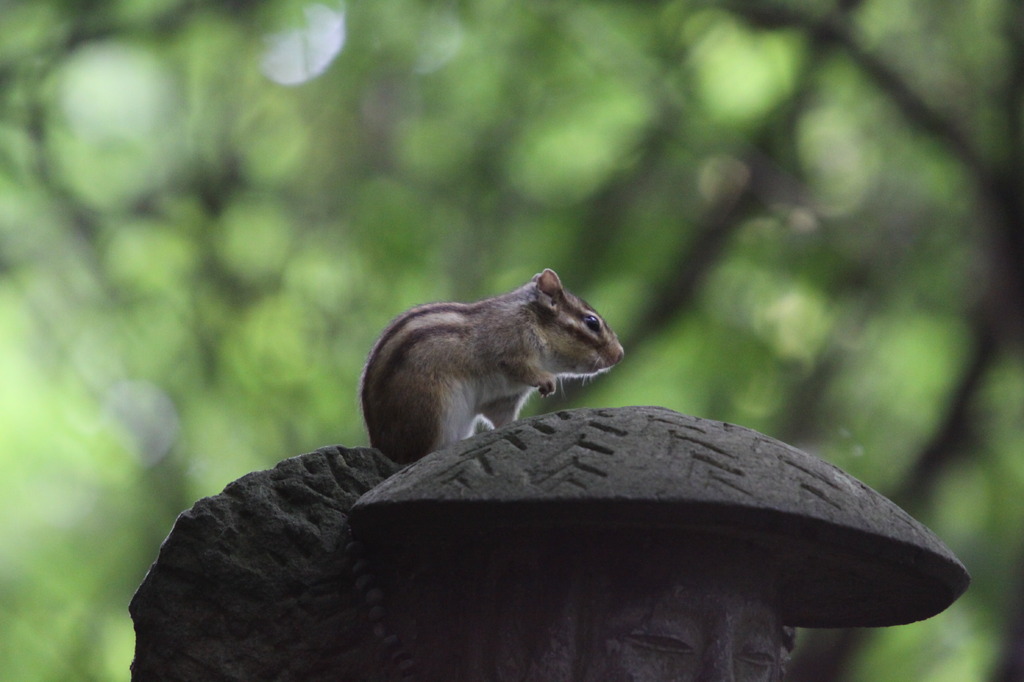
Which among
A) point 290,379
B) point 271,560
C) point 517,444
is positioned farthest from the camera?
point 290,379

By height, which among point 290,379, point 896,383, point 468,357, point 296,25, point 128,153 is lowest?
point 468,357

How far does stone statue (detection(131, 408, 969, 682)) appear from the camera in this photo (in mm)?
2701

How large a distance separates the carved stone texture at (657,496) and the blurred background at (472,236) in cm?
510

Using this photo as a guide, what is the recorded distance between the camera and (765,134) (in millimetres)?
9016

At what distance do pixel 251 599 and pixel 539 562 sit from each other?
78 centimetres

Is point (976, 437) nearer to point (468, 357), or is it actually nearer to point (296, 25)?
point (468, 357)

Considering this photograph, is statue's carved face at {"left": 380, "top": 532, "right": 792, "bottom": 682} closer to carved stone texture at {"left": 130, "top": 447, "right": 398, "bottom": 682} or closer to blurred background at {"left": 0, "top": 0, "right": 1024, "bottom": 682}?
carved stone texture at {"left": 130, "top": 447, "right": 398, "bottom": 682}

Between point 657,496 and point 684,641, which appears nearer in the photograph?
point 657,496

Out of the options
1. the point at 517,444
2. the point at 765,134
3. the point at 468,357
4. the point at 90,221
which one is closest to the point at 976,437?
the point at 765,134

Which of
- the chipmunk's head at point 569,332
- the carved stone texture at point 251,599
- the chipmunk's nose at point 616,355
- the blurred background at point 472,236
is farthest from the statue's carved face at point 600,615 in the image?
the blurred background at point 472,236

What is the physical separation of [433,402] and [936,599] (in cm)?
168

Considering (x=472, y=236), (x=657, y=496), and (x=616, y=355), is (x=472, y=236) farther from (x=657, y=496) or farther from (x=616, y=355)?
(x=657, y=496)

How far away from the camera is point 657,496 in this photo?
2.59 m

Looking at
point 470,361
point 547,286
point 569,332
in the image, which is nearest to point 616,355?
point 569,332
